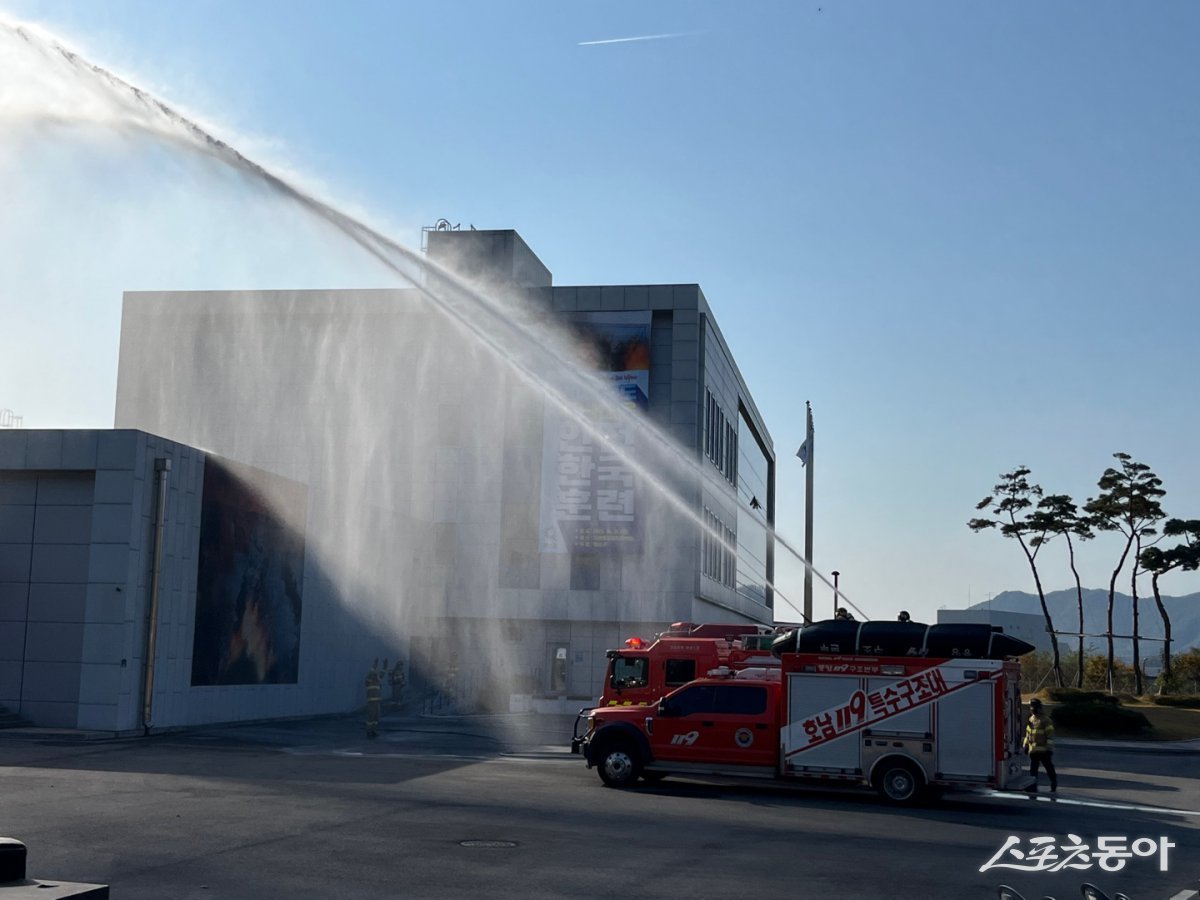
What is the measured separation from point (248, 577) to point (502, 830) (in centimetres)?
2088

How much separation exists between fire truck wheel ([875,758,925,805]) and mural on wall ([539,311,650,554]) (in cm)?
3237

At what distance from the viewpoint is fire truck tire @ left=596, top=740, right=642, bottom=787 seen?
21188 millimetres

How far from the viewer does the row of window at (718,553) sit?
189ft

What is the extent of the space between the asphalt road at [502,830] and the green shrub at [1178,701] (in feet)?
78.9

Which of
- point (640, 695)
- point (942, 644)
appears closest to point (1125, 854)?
point (942, 644)

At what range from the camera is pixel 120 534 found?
2888 cm

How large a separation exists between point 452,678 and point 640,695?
26661 millimetres

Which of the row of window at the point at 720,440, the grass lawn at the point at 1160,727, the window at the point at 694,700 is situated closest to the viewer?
the window at the point at 694,700

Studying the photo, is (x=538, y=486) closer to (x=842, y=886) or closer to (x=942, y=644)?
(x=942, y=644)

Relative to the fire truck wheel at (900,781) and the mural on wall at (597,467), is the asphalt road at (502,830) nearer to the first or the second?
the fire truck wheel at (900,781)

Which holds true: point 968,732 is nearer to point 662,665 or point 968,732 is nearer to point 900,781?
point 900,781

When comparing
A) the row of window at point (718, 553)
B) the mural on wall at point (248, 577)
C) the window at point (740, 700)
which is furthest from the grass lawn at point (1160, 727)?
the mural on wall at point (248, 577)

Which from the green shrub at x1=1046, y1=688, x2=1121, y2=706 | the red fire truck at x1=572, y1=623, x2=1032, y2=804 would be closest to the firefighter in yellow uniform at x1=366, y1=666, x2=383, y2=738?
the red fire truck at x1=572, y1=623, x2=1032, y2=804

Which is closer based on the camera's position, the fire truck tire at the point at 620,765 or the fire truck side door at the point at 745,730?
the fire truck side door at the point at 745,730
